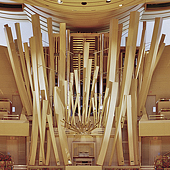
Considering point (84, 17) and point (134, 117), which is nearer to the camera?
point (134, 117)

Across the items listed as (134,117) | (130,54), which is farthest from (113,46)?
(134,117)

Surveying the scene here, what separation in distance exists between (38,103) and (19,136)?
2.23 m

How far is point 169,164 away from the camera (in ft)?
31.7

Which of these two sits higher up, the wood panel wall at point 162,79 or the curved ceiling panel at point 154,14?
the curved ceiling panel at point 154,14

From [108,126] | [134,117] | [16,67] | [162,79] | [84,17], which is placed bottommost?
[108,126]

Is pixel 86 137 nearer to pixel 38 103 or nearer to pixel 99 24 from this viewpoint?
pixel 38 103

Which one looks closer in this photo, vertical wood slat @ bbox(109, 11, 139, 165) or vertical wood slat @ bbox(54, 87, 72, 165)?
vertical wood slat @ bbox(109, 11, 139, 165)

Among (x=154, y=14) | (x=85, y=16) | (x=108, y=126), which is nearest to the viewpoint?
(x=108, y=126)

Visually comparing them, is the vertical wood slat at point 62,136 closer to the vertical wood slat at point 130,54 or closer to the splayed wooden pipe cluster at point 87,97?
the splayed wooden pipe cluster at point 87,97

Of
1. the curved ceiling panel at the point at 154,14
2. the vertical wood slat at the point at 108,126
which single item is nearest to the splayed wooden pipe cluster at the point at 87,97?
the vertical wood slat at the point at 108,126

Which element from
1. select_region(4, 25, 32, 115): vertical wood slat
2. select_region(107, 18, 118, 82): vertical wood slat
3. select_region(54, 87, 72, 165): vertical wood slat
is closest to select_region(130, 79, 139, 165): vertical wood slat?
select_region(107, 18, 118, 82): vertical wood slat

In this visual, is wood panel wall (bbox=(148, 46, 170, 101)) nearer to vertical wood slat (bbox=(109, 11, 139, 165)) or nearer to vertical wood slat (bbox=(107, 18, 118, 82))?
vertical wood slat (bbox=(109, 11, 139, 165))

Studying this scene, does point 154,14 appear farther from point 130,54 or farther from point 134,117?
point 134,117

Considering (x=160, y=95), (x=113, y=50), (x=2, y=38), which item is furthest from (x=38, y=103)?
(x=160, y=95)
